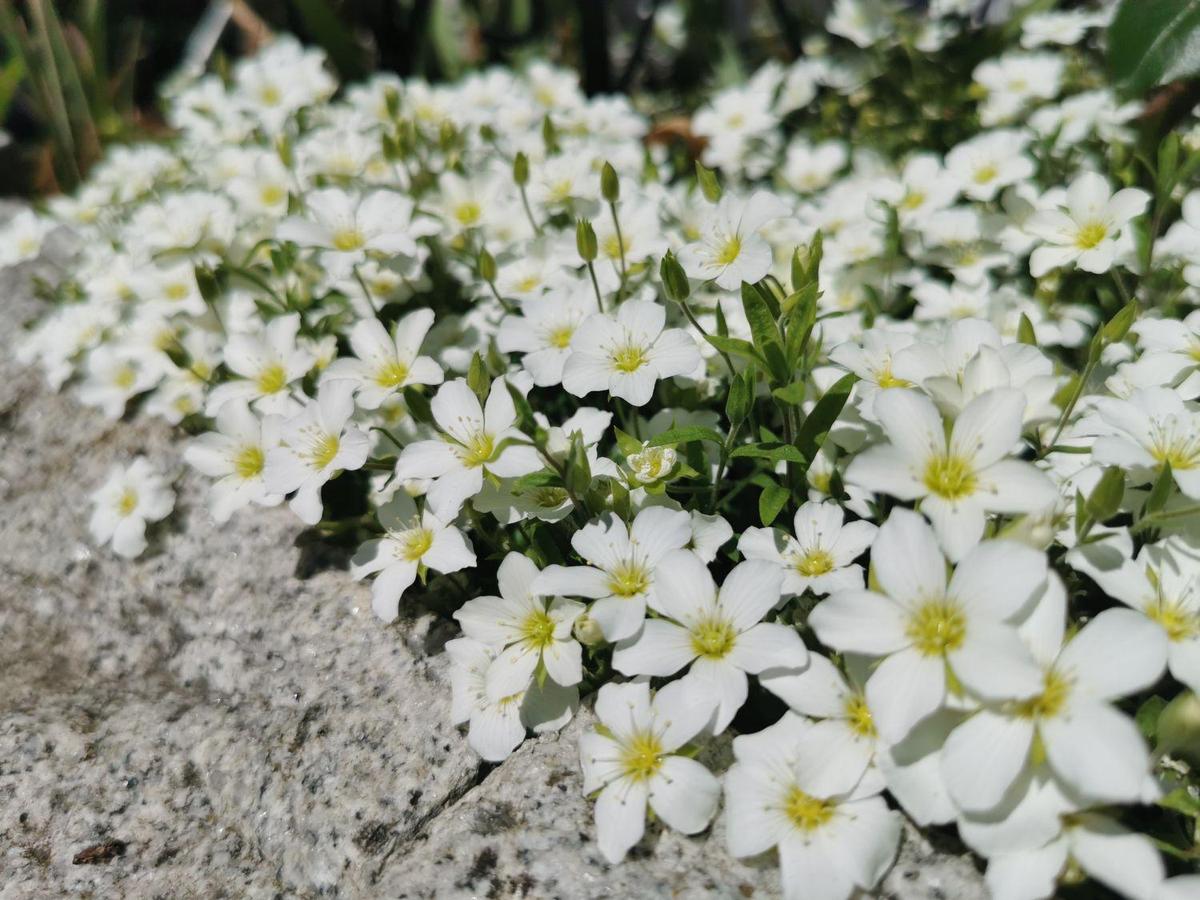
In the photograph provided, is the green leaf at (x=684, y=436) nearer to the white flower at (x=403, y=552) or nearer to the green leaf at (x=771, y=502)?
the green leaf at (x=771, y=502)

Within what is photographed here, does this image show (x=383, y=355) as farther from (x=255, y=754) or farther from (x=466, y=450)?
(x=255, y=754)

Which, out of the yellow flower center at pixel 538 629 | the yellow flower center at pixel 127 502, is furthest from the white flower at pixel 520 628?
the yellow flower center at pixel 127 502

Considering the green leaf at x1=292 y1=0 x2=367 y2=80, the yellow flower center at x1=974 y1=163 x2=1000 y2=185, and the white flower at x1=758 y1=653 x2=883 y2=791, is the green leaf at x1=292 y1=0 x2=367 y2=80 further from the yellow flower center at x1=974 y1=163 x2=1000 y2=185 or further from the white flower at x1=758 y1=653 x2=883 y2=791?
the white flower at x1=758 y1=653 x2=883 y2=791

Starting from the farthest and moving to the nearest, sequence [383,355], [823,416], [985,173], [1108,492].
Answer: [985,173] → [383,355] → [823,416] → [1108,492]

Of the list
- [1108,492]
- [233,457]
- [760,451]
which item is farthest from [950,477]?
[233,457]

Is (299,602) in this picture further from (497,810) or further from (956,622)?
(956,622)

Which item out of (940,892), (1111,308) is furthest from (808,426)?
(1111,308)
